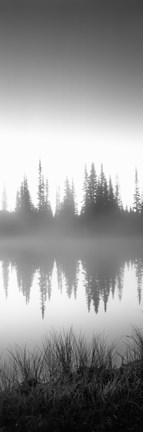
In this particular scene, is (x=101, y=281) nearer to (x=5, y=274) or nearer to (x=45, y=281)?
(x=45, y=281)

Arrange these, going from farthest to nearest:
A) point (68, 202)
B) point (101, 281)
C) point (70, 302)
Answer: point (68, 202), point (101, 281), point (70, 302)

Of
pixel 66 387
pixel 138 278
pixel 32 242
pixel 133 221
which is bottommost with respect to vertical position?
pixel 66 387

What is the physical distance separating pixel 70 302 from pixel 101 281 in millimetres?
5755

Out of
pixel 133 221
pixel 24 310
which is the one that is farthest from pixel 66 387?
pixel 133 221

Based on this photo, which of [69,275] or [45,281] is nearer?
[45,281]

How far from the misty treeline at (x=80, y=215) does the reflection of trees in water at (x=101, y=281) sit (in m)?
41.2

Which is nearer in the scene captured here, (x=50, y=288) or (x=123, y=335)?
(x=123, y=335)

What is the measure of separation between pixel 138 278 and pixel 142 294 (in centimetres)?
580

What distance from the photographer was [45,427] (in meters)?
5.01

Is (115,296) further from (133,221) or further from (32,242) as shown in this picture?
(133,221)

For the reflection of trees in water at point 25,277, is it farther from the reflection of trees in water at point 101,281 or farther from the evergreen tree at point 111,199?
the evergreen tree at point 111,199

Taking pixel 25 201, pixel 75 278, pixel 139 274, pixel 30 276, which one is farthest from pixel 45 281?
pixel 25 201

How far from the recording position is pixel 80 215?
250 feet

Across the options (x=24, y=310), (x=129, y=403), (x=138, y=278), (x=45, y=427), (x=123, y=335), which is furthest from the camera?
(x=138, y=278)
